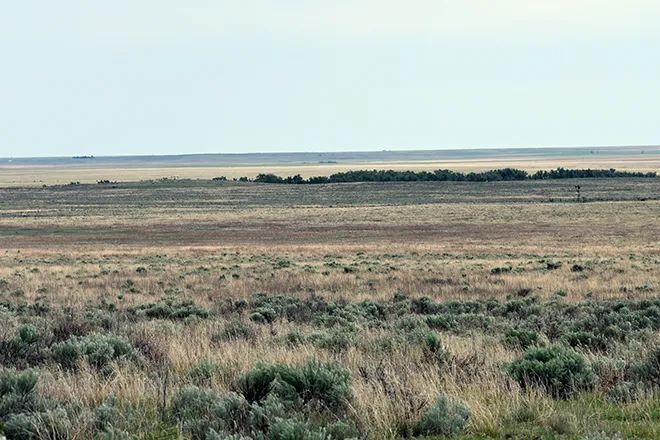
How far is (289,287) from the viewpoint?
20.4 m

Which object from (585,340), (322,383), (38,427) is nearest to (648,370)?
(585,340)

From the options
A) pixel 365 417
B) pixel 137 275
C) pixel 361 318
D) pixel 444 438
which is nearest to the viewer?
pixel 444 438

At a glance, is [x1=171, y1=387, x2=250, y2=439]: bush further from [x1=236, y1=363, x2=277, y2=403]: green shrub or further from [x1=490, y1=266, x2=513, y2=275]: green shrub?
[x1=490, y1=266, x2=513, y2=275]: green shrub

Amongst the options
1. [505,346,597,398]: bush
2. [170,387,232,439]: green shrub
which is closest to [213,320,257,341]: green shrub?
[170,387,232,439]: green shrub

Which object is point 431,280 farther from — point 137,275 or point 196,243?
point 196,243

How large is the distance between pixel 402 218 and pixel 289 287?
4262 cm

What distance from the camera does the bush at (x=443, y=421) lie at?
5.45 meters

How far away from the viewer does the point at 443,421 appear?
546 centimetres

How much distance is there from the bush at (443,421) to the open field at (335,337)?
2 centimetres

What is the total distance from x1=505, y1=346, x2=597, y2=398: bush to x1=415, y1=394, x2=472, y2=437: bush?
136 cm

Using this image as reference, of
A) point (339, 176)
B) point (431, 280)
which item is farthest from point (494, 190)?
point (431, 280)

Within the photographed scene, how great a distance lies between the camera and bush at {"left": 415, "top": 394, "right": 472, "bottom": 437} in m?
5.45

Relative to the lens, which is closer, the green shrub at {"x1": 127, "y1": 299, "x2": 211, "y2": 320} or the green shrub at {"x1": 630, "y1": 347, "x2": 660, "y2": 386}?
the green shrub at {"x1": 630, "y1": 347, "x2": 660, "y2": 386}

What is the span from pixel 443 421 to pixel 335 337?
473cm
